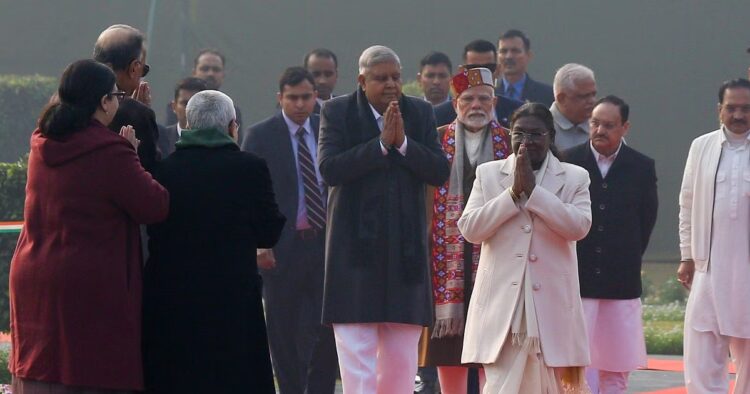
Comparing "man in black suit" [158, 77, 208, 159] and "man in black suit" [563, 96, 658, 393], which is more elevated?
"man in black suit" [158, 77, 208, 159]

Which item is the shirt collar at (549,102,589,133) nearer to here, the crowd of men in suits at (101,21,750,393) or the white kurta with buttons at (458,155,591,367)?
the crowd of men in suits at (101,21,750,393)

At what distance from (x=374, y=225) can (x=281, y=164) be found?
1867 millimetres

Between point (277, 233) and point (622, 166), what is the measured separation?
12.0 feet

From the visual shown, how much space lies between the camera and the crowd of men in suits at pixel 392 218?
8.57 m

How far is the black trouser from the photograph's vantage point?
10008 millimetres

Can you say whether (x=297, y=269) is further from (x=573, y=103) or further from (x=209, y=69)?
(x=209, y=69)

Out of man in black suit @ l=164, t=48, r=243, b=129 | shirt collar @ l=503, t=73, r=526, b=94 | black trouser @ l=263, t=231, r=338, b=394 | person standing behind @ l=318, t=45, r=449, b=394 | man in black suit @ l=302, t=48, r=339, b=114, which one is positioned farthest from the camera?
shirt collar @ l=503, t=73, r=526, b=94

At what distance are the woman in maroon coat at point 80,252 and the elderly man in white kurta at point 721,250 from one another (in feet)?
14.6

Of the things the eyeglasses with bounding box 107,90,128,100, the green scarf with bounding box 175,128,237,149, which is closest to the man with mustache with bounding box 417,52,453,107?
the green scarf with bounding box 175,128,237,149

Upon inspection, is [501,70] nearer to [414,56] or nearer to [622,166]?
[622,166]

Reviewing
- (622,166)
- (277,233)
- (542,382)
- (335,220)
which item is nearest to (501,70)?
(622,166)

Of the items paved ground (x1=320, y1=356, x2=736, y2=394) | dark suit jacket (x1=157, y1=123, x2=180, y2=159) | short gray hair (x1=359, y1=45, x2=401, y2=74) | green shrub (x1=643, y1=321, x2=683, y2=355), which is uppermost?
short gray hair (x1=359, y1=45, x2=401, y2=74)

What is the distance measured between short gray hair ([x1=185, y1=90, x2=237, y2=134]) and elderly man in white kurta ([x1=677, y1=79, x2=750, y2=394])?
399cm

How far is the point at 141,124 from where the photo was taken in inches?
264
